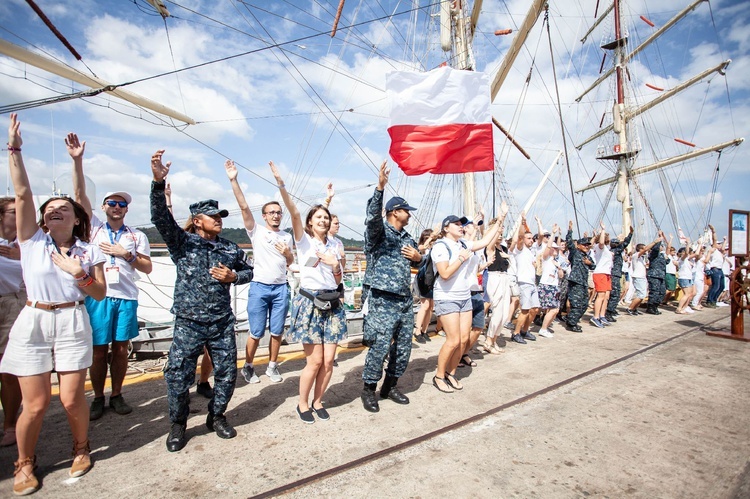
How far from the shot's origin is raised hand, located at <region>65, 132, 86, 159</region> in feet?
8.80

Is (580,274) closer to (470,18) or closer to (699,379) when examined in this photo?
(699,379)

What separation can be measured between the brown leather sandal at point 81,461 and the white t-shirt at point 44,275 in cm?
98

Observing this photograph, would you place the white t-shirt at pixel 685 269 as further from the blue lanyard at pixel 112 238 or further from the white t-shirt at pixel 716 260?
the blue lanyard at pixel 112 238

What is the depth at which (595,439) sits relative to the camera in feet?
9.51

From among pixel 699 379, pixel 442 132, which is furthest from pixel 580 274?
pixel 442 132

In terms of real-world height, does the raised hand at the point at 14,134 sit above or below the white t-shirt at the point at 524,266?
above

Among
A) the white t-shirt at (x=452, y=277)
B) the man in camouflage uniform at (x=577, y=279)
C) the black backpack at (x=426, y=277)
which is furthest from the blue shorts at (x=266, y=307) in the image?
the man in camouflage uniform at (x=577, y=279)

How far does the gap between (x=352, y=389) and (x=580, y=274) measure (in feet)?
19.3

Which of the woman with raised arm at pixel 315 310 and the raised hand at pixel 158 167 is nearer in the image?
the raised hand at pixel 158 167

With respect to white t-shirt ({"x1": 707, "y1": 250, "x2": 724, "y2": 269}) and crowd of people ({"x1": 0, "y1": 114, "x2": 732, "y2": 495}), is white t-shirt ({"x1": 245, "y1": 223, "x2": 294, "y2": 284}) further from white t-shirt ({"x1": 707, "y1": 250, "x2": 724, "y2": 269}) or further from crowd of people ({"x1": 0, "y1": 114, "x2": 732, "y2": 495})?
white t-shirt ({"x1": 707, "y1": 250, "x2": 724, "y2": 269})

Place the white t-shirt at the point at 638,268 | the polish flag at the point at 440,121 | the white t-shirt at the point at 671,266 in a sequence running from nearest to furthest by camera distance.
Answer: the polish flag at the point at 440,121, the white t-shirt at the point at 638,268, the white t-shirt at the point at 671,266

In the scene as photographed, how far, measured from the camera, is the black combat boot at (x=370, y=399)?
347cm

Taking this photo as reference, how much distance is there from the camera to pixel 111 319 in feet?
10.8

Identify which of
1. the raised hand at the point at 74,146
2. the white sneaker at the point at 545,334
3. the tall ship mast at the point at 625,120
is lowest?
the white sneaker at the point at 545,334
